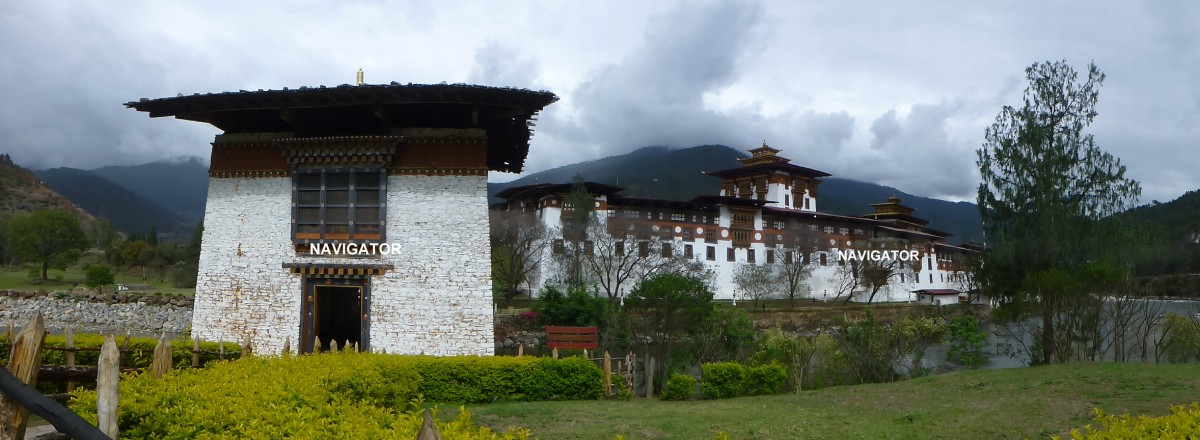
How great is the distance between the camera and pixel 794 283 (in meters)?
52.5

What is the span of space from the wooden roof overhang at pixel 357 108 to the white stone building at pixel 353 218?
0.12 ft

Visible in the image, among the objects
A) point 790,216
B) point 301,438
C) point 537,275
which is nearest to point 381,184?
point 301,438

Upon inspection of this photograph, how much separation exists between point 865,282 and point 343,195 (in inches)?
2094

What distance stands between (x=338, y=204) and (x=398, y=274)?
186cm

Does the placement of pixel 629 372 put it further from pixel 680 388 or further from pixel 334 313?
pixel 334 313

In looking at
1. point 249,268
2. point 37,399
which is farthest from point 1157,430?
point 249,268

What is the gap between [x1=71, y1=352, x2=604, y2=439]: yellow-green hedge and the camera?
4.00m

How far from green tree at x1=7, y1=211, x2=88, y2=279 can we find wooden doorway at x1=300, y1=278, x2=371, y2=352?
149 feet

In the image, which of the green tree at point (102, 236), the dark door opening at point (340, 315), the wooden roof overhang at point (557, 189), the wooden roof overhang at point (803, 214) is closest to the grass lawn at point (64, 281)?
the green tree at point (102, 236)

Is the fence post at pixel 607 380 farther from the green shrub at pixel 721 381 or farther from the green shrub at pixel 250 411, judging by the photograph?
the green shrub at pixel 250 411

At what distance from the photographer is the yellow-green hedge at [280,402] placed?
157 inches

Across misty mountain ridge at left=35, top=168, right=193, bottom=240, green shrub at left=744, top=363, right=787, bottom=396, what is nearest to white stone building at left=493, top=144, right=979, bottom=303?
green shrub at left=744, top=363, right=787, bottom=396

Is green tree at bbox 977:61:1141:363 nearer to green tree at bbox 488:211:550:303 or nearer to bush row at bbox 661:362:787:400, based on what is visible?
bush row at bbox 661:362:787:400

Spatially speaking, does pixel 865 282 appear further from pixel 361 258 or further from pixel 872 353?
pixel 361 258
